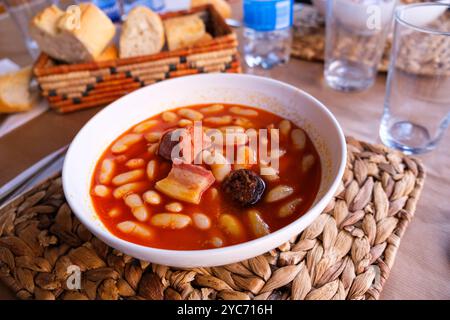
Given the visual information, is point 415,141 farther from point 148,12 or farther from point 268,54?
point 148,12

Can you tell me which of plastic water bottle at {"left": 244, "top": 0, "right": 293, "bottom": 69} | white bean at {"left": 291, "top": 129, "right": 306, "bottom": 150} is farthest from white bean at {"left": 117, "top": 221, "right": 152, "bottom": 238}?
plastic water bottle at {"left": 244, "top": 0, "right": 293, "bottom": 69}

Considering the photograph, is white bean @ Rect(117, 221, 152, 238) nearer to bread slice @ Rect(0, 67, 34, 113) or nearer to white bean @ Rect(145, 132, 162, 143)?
white bean @ Rect(145, 132, 162, 143)

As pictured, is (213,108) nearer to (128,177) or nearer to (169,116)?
(169,116)

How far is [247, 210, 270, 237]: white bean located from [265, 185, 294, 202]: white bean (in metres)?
0.05

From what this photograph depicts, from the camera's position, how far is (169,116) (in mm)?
1166

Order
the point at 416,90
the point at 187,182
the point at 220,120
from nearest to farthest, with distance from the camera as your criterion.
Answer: the point at 187,182, the point at 220,120, the point at 416,90

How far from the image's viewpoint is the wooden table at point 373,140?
0.86 m

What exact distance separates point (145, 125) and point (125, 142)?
88 mm

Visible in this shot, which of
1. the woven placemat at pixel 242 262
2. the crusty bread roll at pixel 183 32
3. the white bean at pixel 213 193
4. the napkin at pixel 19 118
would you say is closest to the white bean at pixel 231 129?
the white bean at pixel 213 193

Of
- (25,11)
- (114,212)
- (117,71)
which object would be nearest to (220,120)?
(114,212)

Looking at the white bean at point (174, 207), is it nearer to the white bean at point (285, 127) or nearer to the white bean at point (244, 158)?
the white bean at point (244, 158)

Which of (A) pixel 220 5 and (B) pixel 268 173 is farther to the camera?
(A) pixel 220 5
